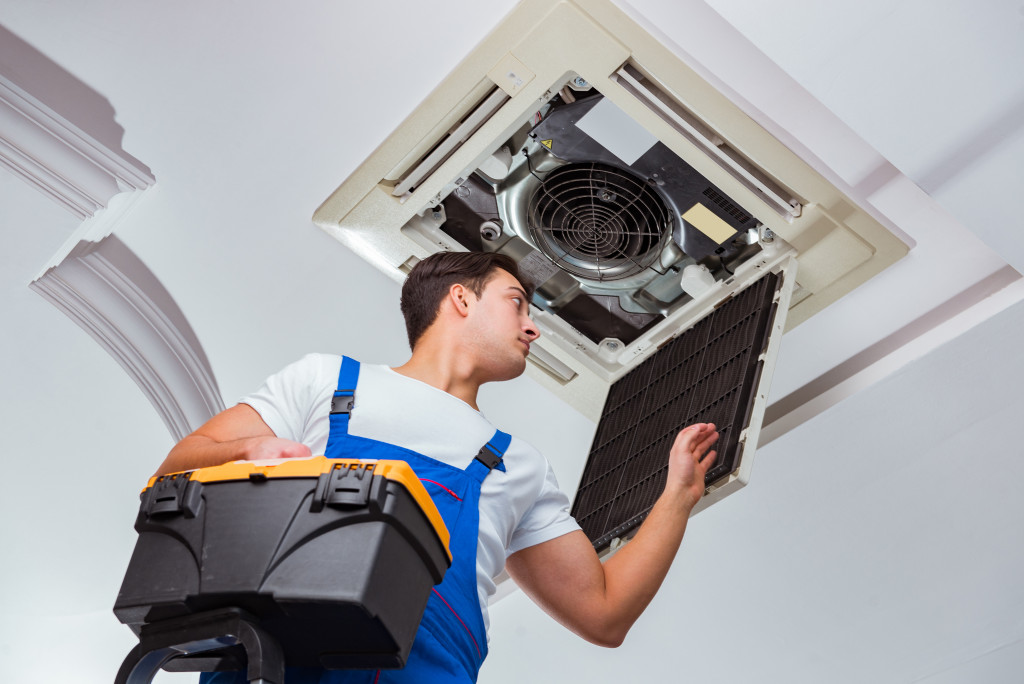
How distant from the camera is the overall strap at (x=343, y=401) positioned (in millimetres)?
1420

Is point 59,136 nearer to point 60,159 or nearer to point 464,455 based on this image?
point 60,159

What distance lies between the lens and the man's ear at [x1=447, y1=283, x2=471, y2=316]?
1813mm

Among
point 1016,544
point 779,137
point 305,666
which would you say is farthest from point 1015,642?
point 305,666

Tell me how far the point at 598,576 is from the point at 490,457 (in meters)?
0.34

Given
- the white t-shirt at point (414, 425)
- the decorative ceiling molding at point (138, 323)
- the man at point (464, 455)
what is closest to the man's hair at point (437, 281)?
the man at point (464, 455)

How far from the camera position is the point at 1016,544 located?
270 cm

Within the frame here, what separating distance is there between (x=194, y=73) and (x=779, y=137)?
139cm

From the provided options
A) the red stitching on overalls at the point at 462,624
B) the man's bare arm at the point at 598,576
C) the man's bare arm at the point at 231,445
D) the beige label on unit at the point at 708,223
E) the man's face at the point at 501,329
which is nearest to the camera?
the man's bare arm at the point at 231,445

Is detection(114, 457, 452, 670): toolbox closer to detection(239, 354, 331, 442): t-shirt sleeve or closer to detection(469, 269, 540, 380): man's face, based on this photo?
detection(239, 354, 331, 442): t-shirt sleeve

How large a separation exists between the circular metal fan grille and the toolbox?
4.35 ft

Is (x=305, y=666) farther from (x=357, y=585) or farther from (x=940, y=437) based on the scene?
(x=940, y=437)

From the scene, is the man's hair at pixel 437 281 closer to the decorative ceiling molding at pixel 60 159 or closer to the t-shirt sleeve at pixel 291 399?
the t-shirt sleeve at pixel 291 399

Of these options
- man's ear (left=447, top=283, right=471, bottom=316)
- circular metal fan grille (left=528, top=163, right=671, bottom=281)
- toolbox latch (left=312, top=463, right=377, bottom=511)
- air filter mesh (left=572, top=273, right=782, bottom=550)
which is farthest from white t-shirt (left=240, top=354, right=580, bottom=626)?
circular metal fan grille (left=528, top=163, right=671, bottom=281)

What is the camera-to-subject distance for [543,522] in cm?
166
